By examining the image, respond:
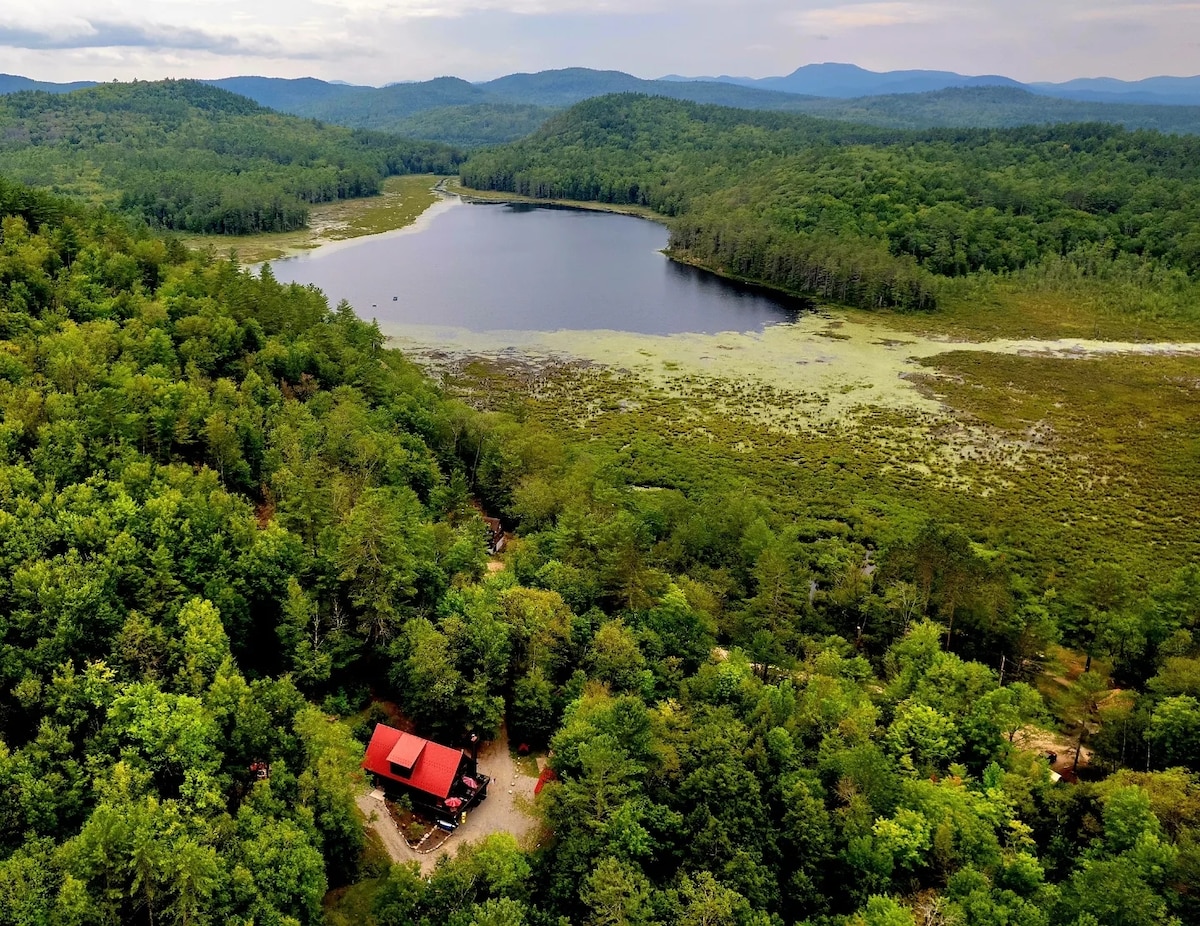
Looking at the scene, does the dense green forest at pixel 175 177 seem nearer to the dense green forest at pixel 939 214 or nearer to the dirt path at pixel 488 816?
the dense green forest at pixel 939 214

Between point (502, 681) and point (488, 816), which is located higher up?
point (502, 681)

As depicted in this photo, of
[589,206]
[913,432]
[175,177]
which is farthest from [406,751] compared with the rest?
[589,206]

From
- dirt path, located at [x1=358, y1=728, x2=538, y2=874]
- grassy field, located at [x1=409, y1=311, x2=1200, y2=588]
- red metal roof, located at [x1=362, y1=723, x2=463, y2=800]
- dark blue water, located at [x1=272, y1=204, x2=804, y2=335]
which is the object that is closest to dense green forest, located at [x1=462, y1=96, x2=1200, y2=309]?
dark blue water, located at [x1=272, y1=204, x2=804, y2=335]

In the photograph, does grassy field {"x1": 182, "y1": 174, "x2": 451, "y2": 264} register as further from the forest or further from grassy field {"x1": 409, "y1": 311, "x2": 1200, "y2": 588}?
the forest

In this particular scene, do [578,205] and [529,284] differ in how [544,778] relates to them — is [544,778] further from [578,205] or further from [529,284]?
[578,205]

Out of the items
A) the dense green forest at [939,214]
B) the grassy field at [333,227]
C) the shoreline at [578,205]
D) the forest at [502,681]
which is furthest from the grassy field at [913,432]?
the shoreline at [578,205]

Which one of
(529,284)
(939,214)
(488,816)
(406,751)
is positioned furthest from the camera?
(939,214)

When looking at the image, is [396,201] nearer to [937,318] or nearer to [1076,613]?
[937,318]

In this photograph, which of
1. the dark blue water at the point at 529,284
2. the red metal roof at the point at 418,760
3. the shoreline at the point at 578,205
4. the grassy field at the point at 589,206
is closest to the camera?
the red metal roof at the point at 418,760
